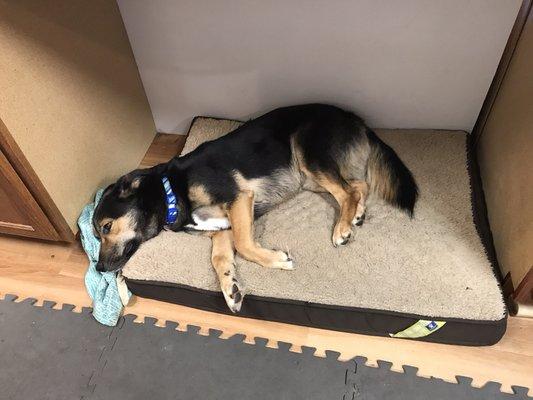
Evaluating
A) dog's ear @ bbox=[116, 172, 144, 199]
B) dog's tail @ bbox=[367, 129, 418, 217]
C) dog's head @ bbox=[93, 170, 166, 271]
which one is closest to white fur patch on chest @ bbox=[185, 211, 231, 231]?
dog's head @ bbox=[93, 170, 166, 271]

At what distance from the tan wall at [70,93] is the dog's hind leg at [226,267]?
0.74 meters

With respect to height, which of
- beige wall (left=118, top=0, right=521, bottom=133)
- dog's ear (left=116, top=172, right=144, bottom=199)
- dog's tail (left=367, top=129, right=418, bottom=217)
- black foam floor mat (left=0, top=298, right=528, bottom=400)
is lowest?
black foam floor mat (left=0, top=298, right=528, bottom=400)

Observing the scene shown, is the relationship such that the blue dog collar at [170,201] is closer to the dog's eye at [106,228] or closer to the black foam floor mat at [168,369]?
the dog's eye at [106,228]

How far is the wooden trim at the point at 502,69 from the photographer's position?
1.87m

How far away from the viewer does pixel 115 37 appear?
2.28m

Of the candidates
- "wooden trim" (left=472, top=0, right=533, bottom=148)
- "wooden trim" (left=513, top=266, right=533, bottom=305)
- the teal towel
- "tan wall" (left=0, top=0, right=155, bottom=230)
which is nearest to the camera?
"wooden trim" (left=513, top=266, right=533, bottom=305)

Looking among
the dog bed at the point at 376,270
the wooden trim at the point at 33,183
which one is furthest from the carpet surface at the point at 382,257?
the wooden trim at the point at 33,183

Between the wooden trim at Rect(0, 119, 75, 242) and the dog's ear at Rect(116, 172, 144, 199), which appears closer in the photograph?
the wooden trim at Rect(0, 119, 75, 242)

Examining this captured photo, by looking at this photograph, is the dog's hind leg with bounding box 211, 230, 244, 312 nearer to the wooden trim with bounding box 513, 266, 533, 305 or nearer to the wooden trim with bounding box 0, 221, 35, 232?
the wooden trim with bounding box 0, 221, 35, 232

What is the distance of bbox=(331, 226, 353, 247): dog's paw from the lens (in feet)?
6.41

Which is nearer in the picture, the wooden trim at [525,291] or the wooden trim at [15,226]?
the wooden trim at [525,291]

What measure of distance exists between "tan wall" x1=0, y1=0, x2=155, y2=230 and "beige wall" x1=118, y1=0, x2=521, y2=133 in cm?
18

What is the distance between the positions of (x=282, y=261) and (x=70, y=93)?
4.00ft

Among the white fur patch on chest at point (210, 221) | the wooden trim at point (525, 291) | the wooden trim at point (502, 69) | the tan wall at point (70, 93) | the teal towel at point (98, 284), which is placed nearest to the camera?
the wooden trim at point (525, 291)
